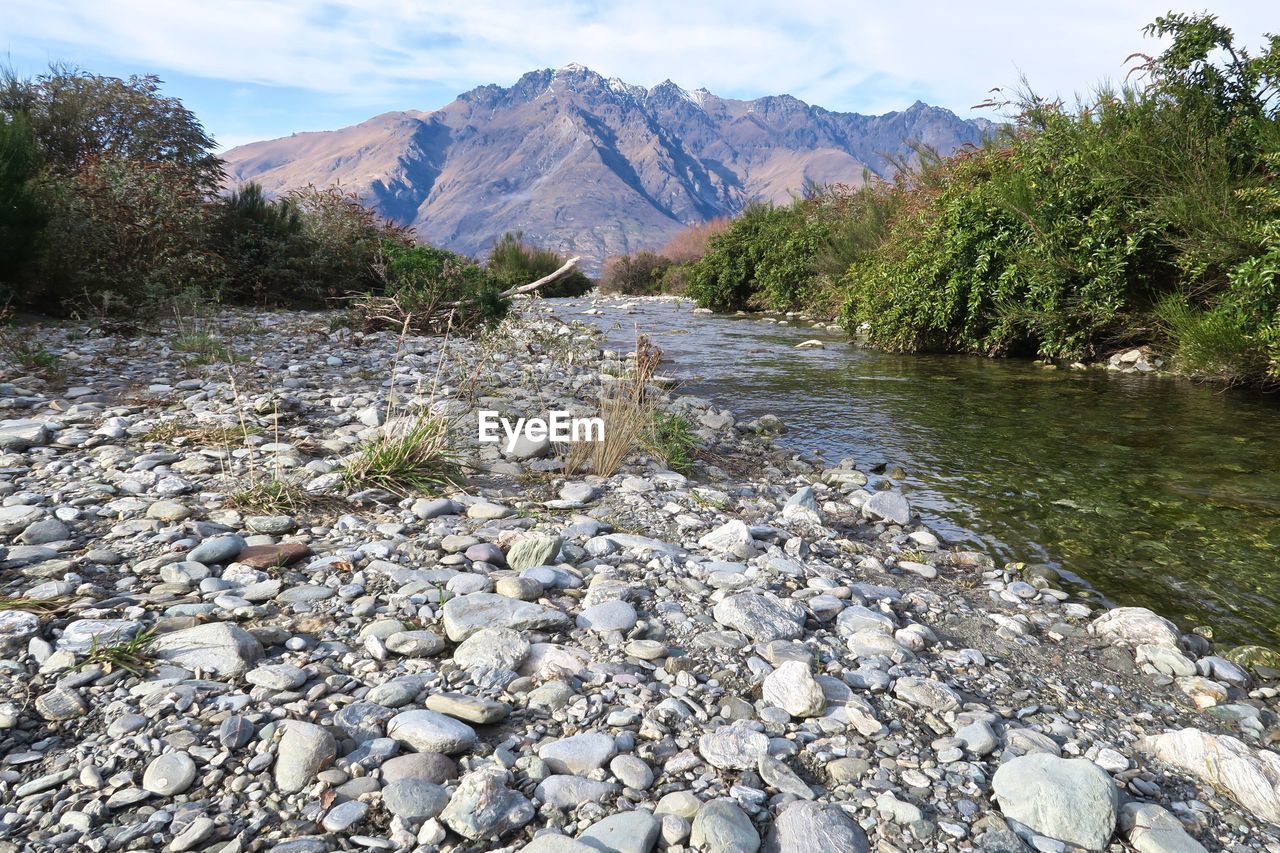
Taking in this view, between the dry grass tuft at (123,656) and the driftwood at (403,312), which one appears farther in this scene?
the driftwood at (403,312)

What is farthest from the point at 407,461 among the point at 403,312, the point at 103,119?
the point at 103,119

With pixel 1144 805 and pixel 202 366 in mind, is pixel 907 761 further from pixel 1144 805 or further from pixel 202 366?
pixel 202 366

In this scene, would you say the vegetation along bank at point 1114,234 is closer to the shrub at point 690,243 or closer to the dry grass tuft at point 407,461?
the dry grass tuft at point 407,461

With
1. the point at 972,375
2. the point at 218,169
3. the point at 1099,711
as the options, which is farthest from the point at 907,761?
the point at 218,169

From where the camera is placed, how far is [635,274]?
34375mm

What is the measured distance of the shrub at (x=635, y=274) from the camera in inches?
1328

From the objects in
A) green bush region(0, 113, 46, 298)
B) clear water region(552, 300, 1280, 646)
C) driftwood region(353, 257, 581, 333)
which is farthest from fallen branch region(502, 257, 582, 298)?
green bush region(0, 113, 46, 298)

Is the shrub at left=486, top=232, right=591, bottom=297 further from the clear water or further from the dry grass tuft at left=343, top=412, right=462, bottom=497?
the dry grass tuft at left=343, top=412, right=462, bottom=497

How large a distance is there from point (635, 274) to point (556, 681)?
109ft

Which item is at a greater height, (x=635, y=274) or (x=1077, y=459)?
(x=635, y=274)

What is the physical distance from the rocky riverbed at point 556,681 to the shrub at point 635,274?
3058 centimetres

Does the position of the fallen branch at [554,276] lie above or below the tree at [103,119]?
below

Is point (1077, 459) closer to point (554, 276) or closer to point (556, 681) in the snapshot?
point (554, 276)

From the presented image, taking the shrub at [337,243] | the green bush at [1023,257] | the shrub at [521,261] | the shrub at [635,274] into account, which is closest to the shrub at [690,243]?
the shrub at [635,274]
